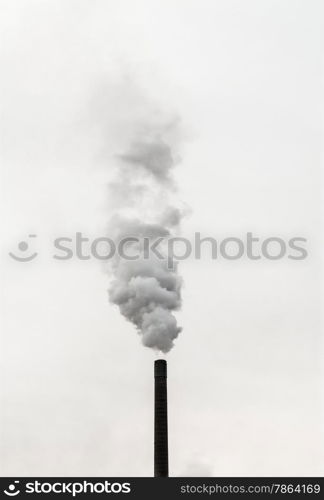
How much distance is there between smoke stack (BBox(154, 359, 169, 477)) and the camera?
33.0 meters

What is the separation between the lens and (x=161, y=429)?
33.5 m

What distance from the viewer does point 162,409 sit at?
111 ft

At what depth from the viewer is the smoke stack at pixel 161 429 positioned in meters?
33.0
